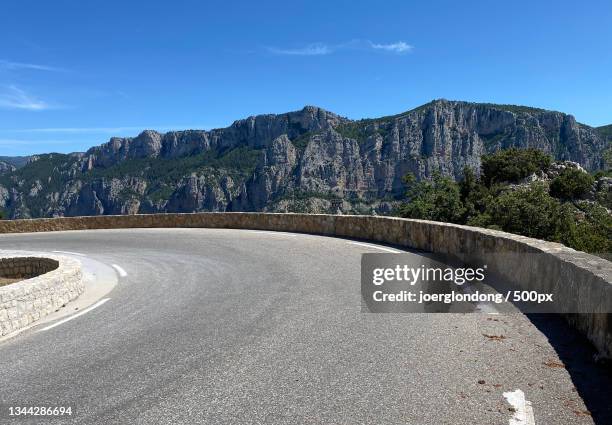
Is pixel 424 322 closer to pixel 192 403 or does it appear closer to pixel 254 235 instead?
pixel 192 403

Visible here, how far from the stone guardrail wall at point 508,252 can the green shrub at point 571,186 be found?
138ft

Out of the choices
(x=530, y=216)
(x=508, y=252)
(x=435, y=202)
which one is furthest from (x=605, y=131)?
(x=508, y=252)

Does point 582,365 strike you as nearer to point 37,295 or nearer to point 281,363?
point 281,363

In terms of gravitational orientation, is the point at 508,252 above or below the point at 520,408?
above

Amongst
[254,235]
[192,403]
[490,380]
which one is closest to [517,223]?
[254,235]

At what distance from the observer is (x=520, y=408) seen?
405 cm

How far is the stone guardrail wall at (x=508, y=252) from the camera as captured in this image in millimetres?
5465

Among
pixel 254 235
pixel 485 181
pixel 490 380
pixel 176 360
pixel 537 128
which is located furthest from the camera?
pixel 537 128

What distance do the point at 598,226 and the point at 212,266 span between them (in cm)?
2066

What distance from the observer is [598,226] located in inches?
944

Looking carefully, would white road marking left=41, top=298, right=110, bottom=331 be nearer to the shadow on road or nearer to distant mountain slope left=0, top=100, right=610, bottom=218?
the shadow on road

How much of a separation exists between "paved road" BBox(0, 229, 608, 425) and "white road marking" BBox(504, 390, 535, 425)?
0.07 metres

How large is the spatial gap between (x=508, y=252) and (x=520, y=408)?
16.9 feet

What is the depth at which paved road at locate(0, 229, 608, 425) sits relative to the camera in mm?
4094
